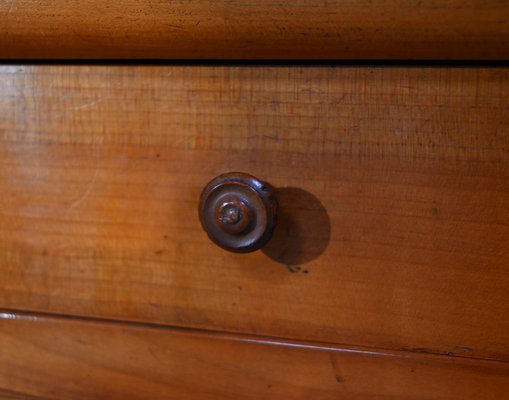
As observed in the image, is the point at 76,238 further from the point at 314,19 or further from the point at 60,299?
the point at 314,19

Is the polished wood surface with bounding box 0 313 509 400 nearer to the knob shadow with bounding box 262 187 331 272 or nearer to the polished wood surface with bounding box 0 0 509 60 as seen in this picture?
the knob shadow with bounding box 262 187 331 272

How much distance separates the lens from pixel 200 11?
33 cm

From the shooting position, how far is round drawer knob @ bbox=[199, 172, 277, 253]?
34 cm

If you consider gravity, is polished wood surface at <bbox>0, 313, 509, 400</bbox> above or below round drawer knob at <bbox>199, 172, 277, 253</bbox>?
below

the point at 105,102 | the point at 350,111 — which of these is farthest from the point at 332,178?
the point at 105,102

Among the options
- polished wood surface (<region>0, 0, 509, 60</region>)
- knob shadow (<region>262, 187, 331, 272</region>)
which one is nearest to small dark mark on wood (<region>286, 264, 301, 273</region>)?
knob shadow (<region>262, 187, 331, 272</region>)

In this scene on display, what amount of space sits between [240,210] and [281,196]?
4 centimetres

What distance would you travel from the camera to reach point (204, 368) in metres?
0.40

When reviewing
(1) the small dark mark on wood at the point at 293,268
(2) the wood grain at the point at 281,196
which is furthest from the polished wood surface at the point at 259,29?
(1) the small dark mark on wood at the point at 293,268

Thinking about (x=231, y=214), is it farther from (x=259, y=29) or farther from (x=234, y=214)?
(x=259, y=29)

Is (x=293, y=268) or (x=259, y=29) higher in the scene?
(x=259, y=29)

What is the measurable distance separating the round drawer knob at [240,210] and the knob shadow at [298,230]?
21 mm

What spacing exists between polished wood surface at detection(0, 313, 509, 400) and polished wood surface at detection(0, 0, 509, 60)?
19 centimetres

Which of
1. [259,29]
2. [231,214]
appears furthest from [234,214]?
[259,29]
